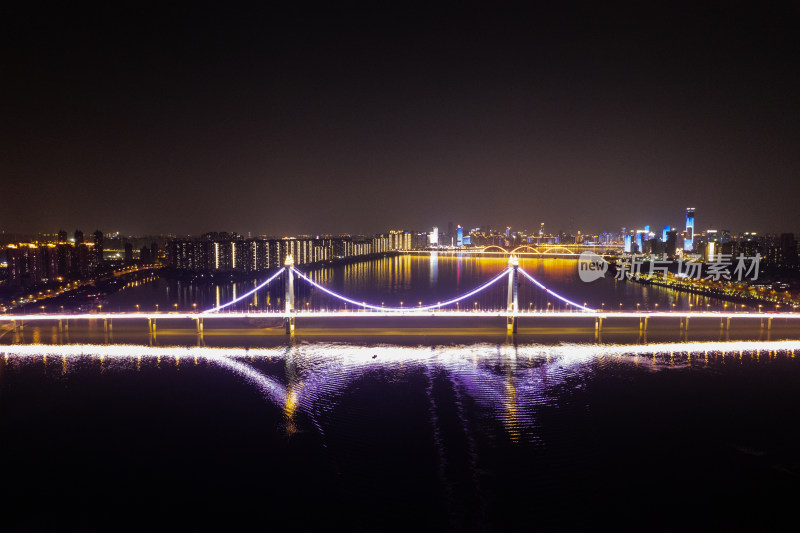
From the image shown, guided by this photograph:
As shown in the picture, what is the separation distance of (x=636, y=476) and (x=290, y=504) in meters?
3.77

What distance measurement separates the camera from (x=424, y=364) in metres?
9.77

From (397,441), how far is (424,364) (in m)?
3.53

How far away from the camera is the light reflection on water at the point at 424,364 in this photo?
7.68 m

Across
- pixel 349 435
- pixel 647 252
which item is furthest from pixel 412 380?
pixel 647 252

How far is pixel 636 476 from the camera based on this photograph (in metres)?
5.52

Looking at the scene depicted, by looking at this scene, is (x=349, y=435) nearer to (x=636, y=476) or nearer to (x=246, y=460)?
(x=246, y=460)

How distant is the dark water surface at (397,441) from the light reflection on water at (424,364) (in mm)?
65

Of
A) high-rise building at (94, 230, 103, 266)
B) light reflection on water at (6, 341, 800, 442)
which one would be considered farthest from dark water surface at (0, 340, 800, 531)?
high-rise building at (94, 230, 103, 266)

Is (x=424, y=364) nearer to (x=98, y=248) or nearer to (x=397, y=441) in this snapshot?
(x=397, y=441)

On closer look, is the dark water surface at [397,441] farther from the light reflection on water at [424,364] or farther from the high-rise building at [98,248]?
Result: the high-rise building at [98,248]

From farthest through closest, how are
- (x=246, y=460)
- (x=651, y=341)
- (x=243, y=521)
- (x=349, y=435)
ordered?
(x=651, y=341), (x=349, y=435), (x=246, y=460), (x=243, y=521)

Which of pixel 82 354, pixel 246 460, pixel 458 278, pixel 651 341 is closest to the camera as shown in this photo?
pixel 246 460

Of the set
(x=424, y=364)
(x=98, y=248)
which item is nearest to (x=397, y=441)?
(x=424, y=364)

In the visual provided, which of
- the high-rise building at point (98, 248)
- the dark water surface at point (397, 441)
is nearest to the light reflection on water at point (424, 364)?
the dark water surface at point (397, 441)
